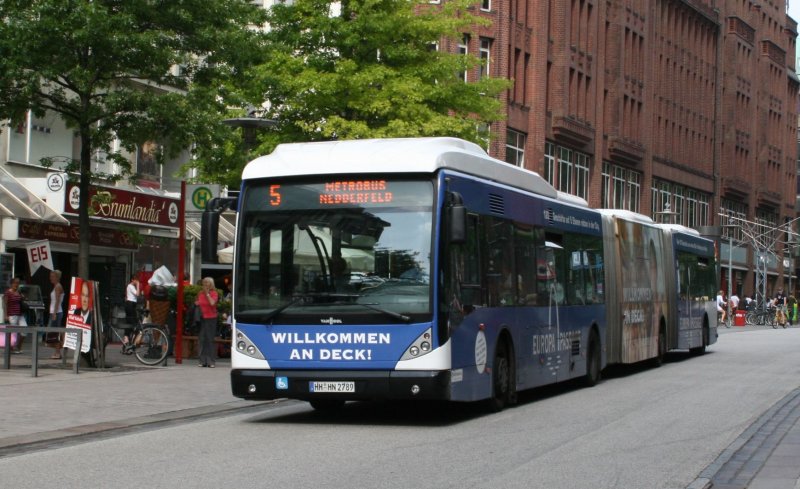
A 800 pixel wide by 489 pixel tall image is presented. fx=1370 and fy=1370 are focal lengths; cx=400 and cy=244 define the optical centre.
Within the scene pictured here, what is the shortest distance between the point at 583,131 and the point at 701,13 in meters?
25.1

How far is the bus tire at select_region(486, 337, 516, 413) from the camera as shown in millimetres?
16500

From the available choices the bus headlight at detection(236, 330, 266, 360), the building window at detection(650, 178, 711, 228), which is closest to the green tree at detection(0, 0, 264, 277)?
the bus headlight at detection(236, 330, 266, 360)

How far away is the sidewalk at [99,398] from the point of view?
1439cm

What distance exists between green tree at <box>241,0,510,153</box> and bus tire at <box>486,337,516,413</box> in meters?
14.3

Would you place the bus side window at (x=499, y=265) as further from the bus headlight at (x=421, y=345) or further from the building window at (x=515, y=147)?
the building window at (x=515, y=147)

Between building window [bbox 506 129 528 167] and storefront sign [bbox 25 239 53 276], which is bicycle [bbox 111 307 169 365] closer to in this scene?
storefront sign [bbox 25 239 53 276]

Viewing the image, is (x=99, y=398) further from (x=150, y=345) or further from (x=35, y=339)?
(x=150, y=345)

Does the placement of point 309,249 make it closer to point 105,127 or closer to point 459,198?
point 459,198

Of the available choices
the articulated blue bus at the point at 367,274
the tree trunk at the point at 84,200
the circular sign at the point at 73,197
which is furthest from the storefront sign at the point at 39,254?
the articulated blue bus at the point at 367,274

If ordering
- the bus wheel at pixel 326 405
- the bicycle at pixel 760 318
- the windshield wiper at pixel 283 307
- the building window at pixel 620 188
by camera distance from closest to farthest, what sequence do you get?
the windshield wiper at pixel 283 307 < the bus wheel at pixel 326 405 < the building window at pixel 620 188 < the bicycle at pixel 760 318

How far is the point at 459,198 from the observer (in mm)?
14547

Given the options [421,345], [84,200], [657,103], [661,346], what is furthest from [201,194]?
[657,103]

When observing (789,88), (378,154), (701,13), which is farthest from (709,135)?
(378,154)

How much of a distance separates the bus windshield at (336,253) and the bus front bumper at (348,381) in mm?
564
